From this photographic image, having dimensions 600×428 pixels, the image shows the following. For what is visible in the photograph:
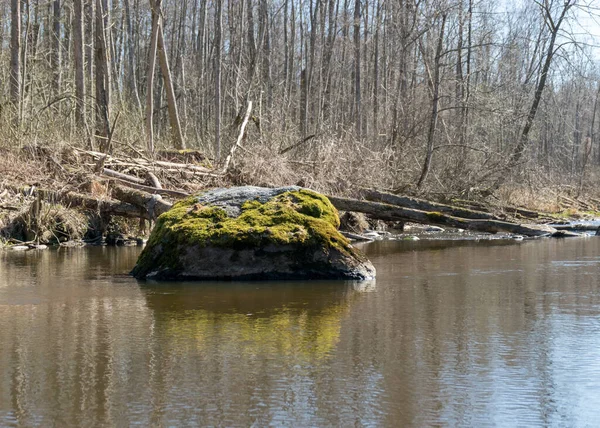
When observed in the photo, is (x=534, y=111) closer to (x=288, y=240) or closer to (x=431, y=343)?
(x=288, y=240)

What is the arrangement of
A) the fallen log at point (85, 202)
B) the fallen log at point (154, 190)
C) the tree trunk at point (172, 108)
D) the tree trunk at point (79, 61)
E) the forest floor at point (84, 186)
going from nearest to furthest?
the forest floor at point (84, 186) → the fallen log at point (85, 202) → the fallen log at point (154, 190) → the tree trunk at point (79, 61) → the tree trunk at point (172, 108)

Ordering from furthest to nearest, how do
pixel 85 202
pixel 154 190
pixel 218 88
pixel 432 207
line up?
1. pixel 218 88
2. pixel 432 207
3. pixel 154 190
4. pixel 85 202

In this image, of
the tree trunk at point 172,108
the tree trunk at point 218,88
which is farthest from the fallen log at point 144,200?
the tree trunk at point 172,108

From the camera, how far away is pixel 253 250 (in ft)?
33.5

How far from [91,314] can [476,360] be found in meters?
3.83

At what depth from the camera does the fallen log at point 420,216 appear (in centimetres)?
1661

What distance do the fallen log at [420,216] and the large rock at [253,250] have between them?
643 centimetres

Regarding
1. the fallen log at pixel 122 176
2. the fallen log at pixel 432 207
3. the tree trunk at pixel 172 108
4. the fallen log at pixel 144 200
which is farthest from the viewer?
the tree trunk at pixel 172 108

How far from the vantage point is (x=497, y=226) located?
55.3 feet

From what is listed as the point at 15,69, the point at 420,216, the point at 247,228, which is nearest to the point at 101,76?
the point at 15,69

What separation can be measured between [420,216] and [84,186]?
7367 mm

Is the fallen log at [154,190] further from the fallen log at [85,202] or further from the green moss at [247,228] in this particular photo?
the green moss at [247,228]

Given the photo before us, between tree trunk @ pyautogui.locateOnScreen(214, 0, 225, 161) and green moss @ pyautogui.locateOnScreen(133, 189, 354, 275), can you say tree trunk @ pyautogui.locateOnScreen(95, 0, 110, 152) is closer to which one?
tree trunk @ pyautogui.locateOnScreen(214, 0, 225, 161)

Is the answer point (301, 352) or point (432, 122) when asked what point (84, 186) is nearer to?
point (432, 122)
